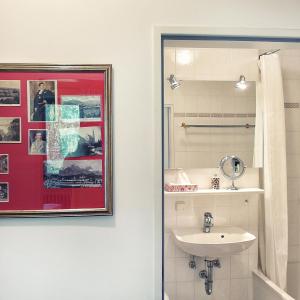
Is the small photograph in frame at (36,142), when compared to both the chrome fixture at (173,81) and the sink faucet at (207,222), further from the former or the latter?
the sink faucet at (207,222)

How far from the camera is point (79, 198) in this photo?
148 cm

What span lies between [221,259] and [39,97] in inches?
75.2

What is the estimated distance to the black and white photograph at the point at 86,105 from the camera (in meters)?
1.47

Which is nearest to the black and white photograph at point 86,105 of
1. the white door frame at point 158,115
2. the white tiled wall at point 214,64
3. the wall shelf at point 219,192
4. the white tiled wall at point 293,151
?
the white door frame at point 158,115

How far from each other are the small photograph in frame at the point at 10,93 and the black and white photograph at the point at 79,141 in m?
0.24

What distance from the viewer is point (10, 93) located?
1457 mm

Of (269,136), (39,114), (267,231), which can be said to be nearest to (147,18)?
(39,114)

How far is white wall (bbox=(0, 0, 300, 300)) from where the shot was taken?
4.83 feet

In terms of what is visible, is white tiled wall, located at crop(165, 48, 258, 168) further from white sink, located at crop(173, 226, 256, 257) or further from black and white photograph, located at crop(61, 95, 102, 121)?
black and white photograph, located at crop(61, 95, 102, 121)

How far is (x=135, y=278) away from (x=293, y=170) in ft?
5.96

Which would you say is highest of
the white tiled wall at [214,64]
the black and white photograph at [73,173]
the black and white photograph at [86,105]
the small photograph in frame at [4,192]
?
the white tiled wall at [214,64]

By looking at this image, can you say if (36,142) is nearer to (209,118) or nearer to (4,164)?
(4,164)

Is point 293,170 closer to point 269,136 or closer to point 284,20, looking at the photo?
point 269,136

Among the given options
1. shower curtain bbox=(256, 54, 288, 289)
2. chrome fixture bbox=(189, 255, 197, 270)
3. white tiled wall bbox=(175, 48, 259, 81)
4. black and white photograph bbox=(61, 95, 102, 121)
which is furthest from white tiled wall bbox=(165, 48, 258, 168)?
black and white photograph bbox=(61, 95, 102, 121)
